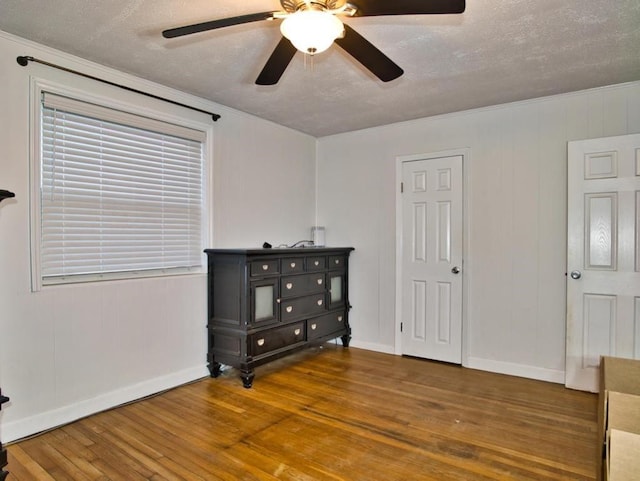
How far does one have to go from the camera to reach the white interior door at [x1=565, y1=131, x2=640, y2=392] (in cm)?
307

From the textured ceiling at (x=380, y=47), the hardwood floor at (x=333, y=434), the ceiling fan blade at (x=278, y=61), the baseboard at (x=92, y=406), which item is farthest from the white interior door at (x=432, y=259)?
the ceiling fan blade at (x=278, y=61)

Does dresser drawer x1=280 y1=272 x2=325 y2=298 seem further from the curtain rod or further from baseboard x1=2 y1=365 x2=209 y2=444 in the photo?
the curtain rod

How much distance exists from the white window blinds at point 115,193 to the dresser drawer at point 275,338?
33.3 inches

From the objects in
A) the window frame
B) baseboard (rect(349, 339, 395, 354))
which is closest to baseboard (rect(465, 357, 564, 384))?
baseboard (rect(349, 339, 395, 354))

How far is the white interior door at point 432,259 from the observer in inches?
155

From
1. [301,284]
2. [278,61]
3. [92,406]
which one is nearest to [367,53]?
[278,61]

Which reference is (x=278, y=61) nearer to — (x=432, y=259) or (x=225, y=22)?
(x=225, y=22)

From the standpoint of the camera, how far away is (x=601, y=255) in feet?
10.5

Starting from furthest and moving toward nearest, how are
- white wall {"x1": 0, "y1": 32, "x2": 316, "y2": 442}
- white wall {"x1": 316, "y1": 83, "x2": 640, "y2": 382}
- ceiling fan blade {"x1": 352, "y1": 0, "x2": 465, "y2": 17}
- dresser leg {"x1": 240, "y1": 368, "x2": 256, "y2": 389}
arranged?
white wall {"x1": 316, "y1": 83, "x2": 640, "y2": 382} < dresser leg {"x1": 240, "y1": 368, "x2": 256, "y2": 389} < white wall {"x1": 0, "y1": 32, "x2": 316, "y2": 442} < ceiling fan blade {"x1": 352, "y1": 0, "x2": 465, "y2": 17}

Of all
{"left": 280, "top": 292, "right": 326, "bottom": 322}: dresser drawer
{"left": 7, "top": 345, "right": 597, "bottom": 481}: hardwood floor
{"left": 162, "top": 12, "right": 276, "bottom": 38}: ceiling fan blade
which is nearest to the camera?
{"left": 162, "top": 12, "right": 276, "bottom": 38}: ceiling fan blade

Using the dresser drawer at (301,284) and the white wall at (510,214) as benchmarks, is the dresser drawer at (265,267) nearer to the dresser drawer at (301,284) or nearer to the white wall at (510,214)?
the dresser drawer at (301,284)

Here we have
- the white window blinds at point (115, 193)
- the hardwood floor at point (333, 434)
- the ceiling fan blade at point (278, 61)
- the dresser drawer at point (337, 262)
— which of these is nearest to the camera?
the ceiling fan blade at point (278, 61)

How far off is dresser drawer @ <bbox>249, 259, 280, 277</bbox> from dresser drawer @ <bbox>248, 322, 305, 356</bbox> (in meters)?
0.51

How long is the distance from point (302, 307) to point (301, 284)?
8.8 inches
